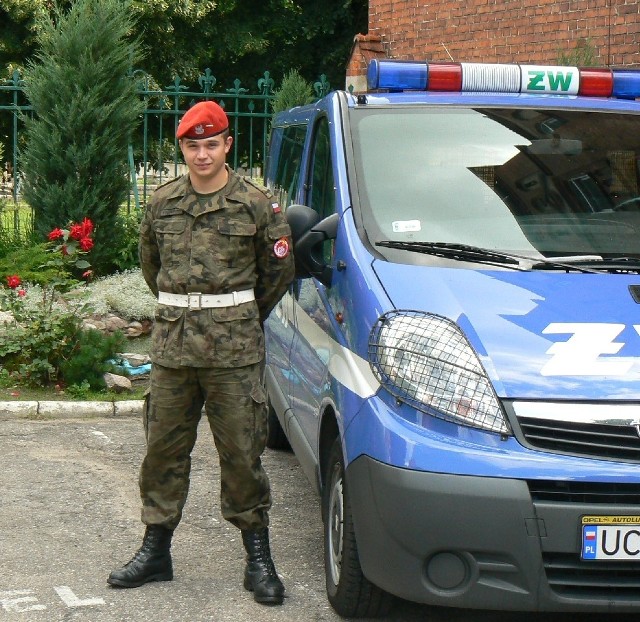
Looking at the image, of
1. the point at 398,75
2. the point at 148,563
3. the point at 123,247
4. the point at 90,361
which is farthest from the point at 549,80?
the point at 123,247

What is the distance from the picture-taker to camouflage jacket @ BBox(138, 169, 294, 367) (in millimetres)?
4238

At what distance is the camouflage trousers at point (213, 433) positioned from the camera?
14.1ft

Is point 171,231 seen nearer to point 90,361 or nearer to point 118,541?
point 118,541

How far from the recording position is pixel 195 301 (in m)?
4.25

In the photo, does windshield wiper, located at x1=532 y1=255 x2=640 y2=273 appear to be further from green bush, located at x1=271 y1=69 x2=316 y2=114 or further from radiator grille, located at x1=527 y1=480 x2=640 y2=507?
green bush, located at x1=271 y1=69 x2=316 y2=114

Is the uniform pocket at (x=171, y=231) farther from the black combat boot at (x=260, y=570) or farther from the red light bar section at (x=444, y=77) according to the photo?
the red light bar section at (x=444, y=77)

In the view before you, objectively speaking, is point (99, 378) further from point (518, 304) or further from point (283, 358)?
point (518, 304)

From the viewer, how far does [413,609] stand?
4.32 meters

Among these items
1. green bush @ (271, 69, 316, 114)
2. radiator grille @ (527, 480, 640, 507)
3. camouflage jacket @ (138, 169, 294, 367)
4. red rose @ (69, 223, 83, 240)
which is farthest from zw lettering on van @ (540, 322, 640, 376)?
green bush @ (271, 69, 316, 114)

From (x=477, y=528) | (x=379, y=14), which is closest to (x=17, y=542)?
(x=477, y=528)

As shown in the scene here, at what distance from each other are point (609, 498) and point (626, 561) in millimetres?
190

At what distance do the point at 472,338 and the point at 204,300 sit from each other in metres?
1.05

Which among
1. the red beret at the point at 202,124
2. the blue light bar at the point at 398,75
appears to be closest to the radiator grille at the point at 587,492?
the red beret at the point at 202,124

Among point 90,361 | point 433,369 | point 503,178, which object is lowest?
point 90,361
